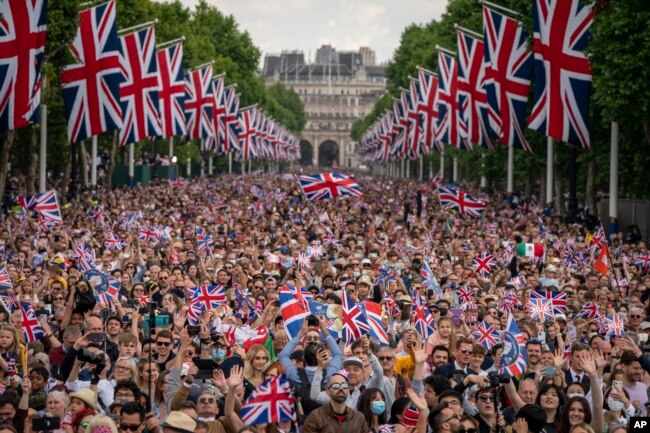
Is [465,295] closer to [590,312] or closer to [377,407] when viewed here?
[590,312]

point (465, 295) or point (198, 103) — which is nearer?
point (465, 295)

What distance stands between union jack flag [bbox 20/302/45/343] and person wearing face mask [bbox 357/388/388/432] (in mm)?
4985

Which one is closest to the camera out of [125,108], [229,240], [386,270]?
[386,270]

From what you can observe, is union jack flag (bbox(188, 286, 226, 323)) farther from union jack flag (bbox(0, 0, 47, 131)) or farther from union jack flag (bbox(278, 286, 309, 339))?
union jack flag (bbox(0, 0, 47, 131))

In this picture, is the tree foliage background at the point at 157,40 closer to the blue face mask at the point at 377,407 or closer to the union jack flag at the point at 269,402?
the blue face mask at the point at 377,407

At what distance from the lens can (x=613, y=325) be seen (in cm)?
1797

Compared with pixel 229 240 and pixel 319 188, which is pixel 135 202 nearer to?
pixel 319 188

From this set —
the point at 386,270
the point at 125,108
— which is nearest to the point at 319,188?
the point at 125,108

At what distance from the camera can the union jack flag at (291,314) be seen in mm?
15748

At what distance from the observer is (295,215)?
145 feet

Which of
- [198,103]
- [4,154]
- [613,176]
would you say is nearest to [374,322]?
[613,176]

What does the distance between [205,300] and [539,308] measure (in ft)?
13.0

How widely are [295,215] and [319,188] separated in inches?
139

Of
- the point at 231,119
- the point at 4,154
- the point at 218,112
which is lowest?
the point at 4,154
